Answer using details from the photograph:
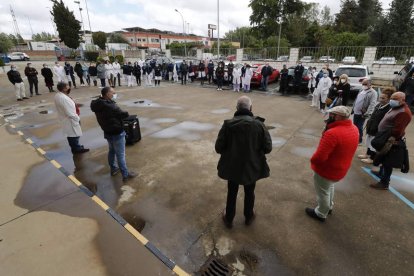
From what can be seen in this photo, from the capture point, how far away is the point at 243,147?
2.69 metres

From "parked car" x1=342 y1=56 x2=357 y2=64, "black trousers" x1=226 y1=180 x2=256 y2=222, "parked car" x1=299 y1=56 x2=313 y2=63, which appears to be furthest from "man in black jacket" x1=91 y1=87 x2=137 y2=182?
"parked car" x1=299 y1=56 x2=313 y2=63

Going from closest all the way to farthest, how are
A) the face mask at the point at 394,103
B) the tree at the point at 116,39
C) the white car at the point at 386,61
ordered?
the face mask at the point at 394,103
the white car at the point at 386,61
the tree at the point at 116,39

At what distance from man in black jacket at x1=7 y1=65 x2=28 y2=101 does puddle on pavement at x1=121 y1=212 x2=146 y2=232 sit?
11.9 meters

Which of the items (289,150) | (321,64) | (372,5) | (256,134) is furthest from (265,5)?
(256,134)

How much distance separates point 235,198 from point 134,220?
1.53 metres

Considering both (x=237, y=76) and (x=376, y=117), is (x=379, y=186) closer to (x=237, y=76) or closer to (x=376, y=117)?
(x=376, y=117)

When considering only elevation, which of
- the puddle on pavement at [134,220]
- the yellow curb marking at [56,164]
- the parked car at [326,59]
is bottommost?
the puddle on pavement at [134,220]

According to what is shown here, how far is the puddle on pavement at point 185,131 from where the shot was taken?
6660 millimetres

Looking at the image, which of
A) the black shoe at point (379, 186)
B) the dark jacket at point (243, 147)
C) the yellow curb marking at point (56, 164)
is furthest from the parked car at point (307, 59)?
the yellow curb marking at point (56, 164)

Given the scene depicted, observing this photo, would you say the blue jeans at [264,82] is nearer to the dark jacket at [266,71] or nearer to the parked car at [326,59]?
the dark jacket at [266,71]

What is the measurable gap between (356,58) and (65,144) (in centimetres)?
1903

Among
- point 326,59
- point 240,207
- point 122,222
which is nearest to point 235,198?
point 240,207

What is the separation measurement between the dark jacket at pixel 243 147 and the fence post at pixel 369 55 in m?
17.7

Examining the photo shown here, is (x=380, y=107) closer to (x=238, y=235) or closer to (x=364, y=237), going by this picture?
(x=364, y=237)
